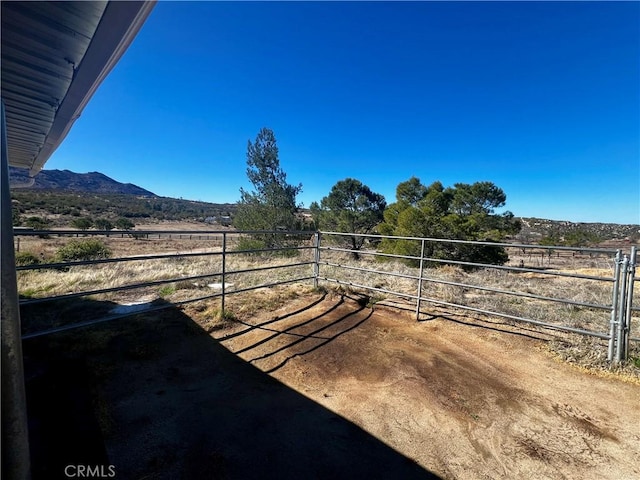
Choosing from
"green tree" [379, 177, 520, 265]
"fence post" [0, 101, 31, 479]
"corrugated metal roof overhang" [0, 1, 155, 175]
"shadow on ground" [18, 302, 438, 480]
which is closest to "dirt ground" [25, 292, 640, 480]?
"shadow on ground" [18, 302, 438, 480]

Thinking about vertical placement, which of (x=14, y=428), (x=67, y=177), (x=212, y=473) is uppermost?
(x=67, y=177)

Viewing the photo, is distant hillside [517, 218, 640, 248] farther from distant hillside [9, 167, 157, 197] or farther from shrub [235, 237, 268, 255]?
distant hillside [9, 167, 157, 197]

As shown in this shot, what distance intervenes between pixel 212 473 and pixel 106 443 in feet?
2.53

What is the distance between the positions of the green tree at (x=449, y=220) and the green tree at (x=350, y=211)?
1.75 meters

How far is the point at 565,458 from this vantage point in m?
1.94

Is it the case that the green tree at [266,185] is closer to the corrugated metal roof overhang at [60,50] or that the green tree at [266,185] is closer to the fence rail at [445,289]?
the fence rail at [445,289]

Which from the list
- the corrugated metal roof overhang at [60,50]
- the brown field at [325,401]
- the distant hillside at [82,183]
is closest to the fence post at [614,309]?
the brown field at [325,401]

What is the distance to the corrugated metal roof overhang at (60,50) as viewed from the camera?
1397 mm

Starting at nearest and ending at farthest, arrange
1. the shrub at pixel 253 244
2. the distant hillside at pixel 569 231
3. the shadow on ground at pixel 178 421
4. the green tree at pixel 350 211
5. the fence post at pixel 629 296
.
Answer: the shadow on ground at pixel 178 421 → the fence post at pixel 629 296 → the shrub at pixel 253 244 → the green tree at pixel 350 211 → the distant hillside at pixel 569 231

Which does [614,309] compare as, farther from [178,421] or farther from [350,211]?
[350,211]

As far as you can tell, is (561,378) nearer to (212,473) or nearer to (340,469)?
(340,469)

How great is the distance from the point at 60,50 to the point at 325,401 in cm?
305

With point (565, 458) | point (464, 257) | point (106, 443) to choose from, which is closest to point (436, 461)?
point (565, 458)

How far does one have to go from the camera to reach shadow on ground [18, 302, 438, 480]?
5.82 ft
